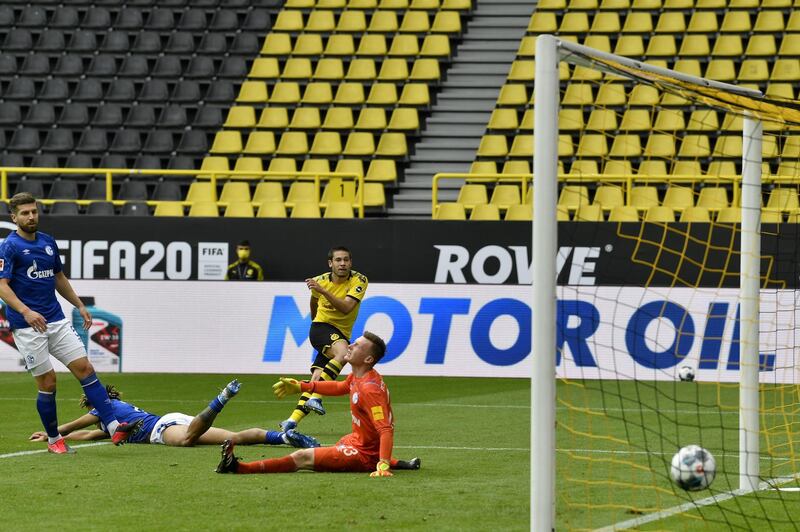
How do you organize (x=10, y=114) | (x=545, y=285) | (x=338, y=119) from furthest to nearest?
(x=10, y=114) → (x=338, y=119) → (x=545, y=285)

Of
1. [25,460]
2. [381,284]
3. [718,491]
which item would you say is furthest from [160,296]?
[718,491]

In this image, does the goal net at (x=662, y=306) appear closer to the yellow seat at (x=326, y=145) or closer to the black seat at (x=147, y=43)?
the yellow seat at (x=326, y=145)

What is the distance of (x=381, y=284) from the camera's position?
19.1 m

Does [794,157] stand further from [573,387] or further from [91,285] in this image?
[91,285]

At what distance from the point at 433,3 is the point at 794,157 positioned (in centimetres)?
912

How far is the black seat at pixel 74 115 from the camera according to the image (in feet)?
83.4

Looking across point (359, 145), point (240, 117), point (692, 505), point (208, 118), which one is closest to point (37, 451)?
point (692, 505)

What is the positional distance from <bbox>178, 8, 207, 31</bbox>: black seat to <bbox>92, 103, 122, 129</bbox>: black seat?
8.95 ft

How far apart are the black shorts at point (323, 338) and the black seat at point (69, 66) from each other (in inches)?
609

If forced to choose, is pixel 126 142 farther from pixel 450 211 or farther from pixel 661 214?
pixel 661 214

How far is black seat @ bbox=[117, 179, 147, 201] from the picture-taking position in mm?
23469

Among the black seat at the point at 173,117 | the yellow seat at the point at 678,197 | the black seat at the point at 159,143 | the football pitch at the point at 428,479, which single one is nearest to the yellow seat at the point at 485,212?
the yellow seat at the point at 678,197

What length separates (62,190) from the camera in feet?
77.7

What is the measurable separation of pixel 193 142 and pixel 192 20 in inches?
156
